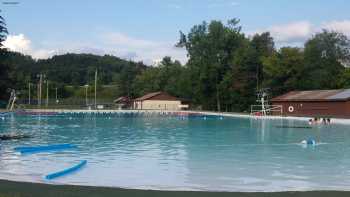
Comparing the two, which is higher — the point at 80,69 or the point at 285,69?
the point at 80,69

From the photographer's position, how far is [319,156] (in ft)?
66.9

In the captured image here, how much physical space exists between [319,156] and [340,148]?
3.97 metres

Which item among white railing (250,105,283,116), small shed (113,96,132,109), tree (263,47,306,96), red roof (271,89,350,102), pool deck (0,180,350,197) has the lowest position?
pool deck (0,180,350,197)

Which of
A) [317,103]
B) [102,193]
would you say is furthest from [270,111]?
[102,193]

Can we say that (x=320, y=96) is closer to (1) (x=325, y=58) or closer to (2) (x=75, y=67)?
(1) (x=325, y=58)

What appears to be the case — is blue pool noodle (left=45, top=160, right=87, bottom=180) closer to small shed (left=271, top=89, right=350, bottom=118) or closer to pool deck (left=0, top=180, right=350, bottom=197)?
pool deck (left=0, top=180, right=350, bottom=197)

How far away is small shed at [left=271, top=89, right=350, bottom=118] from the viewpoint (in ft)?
177

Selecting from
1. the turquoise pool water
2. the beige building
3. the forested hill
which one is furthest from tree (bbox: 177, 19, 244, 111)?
the turquoise pool water

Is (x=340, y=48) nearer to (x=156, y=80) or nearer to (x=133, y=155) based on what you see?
(x=156, y=80)

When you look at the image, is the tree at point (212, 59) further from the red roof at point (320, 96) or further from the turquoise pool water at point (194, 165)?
the turquoise pool water at point (194, 165)

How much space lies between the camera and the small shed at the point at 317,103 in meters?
54.0

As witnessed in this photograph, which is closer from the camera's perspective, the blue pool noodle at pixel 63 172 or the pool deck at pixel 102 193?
the pool deck at pixel 102 193

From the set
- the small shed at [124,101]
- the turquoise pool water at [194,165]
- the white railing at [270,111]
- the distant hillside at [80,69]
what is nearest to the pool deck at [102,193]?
the turquoise pool water at [194,165]

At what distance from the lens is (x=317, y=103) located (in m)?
57.7
